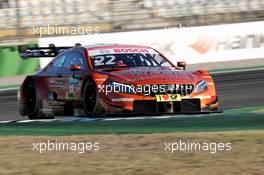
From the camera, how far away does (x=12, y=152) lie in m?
7.84

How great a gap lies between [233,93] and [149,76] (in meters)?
5.97

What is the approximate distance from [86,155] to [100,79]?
368cm

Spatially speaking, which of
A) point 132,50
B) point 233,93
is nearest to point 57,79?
point 132,50

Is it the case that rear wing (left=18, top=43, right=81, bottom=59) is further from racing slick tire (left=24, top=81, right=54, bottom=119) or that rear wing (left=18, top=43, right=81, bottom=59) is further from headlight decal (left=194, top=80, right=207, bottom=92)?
headlight decal (left=194, top=80, right=207, bottom=92)

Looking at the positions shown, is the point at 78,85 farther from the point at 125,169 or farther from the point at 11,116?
the point at 125,169

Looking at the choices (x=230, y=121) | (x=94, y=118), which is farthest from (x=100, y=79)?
(x=230, y=121)

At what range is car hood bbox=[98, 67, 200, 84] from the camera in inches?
431

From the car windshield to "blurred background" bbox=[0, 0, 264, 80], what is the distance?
Answer: 45.3ft

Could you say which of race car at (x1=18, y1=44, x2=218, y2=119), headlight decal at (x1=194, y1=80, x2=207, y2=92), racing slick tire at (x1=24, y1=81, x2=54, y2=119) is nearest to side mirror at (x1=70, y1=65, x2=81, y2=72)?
race car at (x1=18, y1=44, x2=218, y2=119)

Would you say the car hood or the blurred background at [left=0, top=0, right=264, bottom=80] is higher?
the car hood

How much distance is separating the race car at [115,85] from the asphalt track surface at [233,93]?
123cm

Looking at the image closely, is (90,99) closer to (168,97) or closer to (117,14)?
(168,97)

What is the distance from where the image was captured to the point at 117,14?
1130 inches

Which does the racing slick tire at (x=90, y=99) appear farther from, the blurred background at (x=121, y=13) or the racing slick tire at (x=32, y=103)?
the blurred background at (x=121, y=13)
